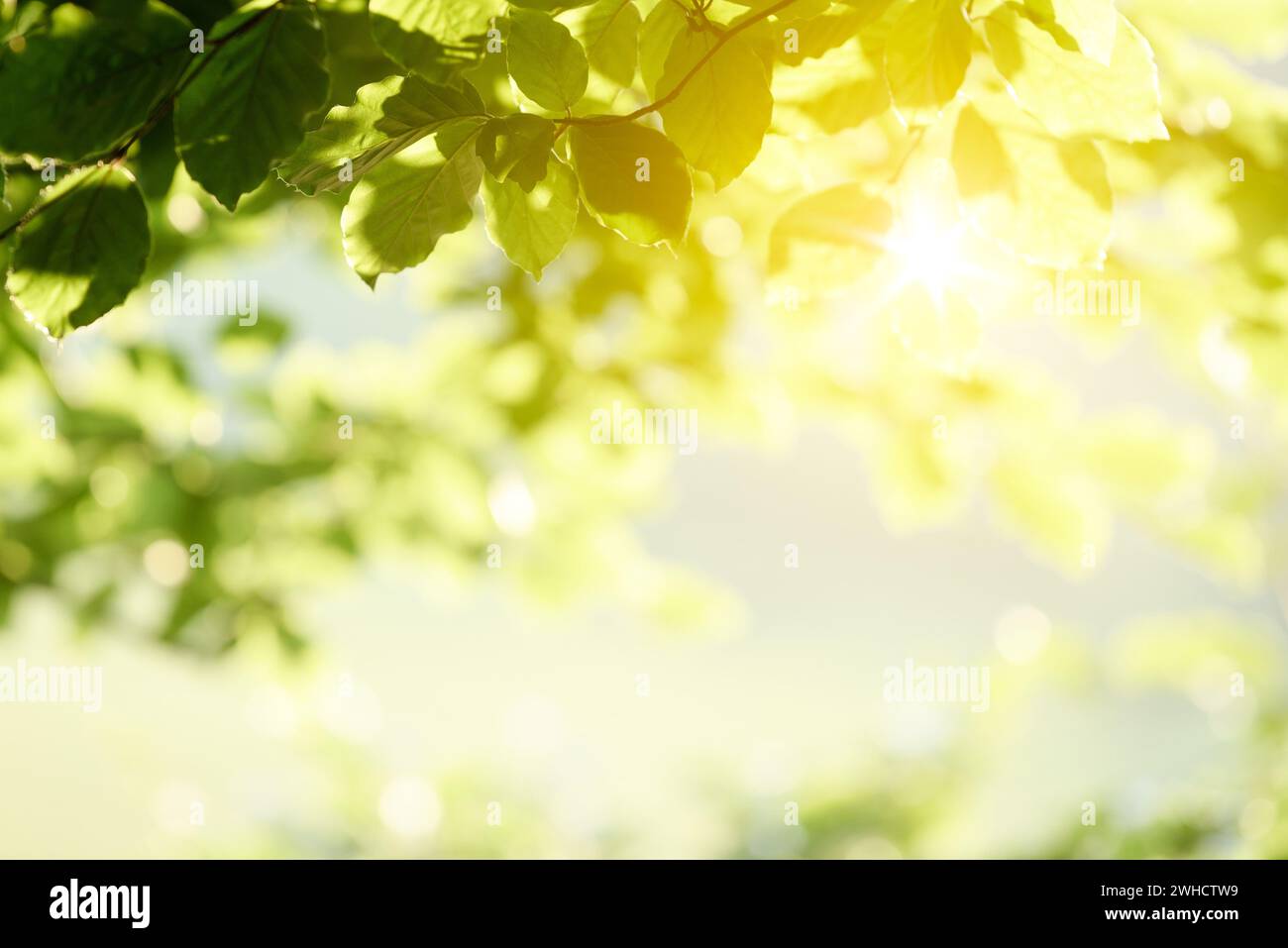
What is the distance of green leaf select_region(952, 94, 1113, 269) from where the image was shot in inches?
32.4

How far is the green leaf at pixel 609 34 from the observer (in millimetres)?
813

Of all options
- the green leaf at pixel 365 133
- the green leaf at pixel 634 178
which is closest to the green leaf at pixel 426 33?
the green leaf at pixel 365 133

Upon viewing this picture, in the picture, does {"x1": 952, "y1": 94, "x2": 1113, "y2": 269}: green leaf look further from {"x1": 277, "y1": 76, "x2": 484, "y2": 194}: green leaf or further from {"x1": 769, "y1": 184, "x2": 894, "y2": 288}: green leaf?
{"x1": 277, "y1": 76, "x2": 484, "y2": 194}: green leaf

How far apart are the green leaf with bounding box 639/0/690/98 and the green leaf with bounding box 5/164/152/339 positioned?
505mm

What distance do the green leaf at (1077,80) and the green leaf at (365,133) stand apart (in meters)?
0.49

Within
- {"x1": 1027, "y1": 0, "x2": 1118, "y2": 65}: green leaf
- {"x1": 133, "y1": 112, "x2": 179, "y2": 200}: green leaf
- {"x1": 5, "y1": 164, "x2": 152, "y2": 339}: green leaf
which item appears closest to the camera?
{"x1": 1027, "y1": 0, "x2": 1118, "y2": 65}: green leaf

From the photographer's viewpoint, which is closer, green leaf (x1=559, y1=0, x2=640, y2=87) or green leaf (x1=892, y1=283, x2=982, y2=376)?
green leaf (x1=559, y1=0, x2=640, y2=87)

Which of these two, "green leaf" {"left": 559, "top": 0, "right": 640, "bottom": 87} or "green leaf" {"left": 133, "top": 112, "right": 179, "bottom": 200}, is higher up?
"green leaf" {"left": 559, "top": 0, "right": 640, "bottom": 87}

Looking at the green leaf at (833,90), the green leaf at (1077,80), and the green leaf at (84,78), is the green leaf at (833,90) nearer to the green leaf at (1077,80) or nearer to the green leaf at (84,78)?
the green leaf at (1077,80)

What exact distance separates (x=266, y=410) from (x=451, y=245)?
3.07 feet

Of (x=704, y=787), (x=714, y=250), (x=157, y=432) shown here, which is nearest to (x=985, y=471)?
(x=714, y=250)

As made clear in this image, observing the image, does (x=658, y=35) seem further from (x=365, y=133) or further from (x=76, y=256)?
(x=76, y=256)

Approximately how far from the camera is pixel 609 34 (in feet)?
2.69

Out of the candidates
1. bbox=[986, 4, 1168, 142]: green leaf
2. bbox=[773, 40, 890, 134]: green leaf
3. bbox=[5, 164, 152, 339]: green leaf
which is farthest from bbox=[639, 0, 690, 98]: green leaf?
bbox=[5, 164, 152, 339]: green leaf
